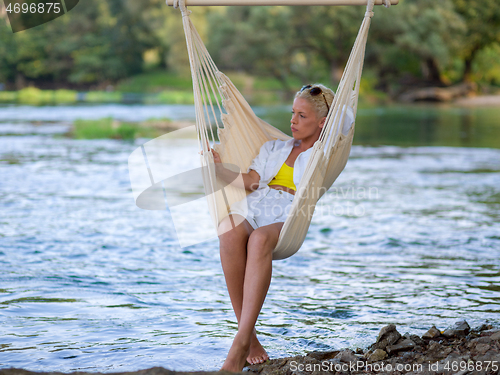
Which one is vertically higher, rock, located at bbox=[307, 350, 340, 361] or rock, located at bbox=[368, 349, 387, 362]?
rock, located at bbox=[368, 349, 387, 362]

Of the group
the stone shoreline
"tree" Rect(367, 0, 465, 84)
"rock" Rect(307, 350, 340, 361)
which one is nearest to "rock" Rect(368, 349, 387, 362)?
the stone shoreline

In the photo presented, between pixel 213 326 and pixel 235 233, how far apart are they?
21.7 inches

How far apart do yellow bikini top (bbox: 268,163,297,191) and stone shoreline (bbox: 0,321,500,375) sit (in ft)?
1.88

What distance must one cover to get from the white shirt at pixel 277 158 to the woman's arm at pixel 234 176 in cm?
2

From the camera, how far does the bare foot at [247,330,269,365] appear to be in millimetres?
1849

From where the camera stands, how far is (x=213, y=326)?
2.16m

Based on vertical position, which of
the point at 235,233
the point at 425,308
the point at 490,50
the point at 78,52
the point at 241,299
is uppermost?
the point at 78,52

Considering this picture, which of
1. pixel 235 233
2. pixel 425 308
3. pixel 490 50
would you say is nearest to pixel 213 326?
pixel 235 233

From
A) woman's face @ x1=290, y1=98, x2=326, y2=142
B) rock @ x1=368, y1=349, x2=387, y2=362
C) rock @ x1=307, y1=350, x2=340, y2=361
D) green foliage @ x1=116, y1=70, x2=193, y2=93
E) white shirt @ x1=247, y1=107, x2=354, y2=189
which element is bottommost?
rock @ x1=307, y1=350, x2=340, y2=361

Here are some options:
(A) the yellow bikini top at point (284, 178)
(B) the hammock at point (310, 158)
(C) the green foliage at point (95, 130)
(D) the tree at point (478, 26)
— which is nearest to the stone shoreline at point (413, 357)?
(B) the hammock at point (310, 158)

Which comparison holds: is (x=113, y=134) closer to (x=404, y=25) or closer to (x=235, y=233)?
(x=235, y=233)

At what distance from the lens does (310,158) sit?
186 cm

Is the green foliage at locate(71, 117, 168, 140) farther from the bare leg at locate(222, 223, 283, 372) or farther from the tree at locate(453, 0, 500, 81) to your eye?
the tree at locate(453, 0, 500, 81)

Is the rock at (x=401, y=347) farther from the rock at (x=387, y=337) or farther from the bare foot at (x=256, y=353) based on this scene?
the bare foot at (x=256, y=353)
